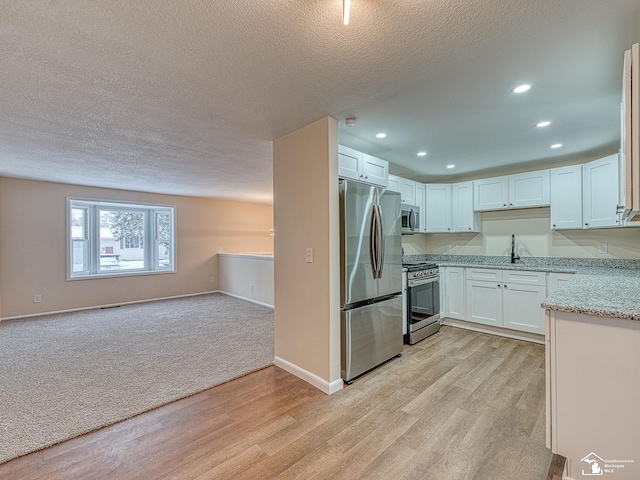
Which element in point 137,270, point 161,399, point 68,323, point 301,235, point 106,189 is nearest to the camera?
point 161,399

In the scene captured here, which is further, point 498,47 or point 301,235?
point 301,235

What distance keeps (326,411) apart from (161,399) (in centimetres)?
135

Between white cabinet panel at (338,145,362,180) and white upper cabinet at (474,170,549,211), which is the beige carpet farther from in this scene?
white upper cabinet at (474,170,549,211)

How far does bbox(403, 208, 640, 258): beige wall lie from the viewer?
3.61 meters

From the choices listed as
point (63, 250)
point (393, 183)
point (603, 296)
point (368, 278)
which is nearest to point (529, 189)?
point (393, 183)

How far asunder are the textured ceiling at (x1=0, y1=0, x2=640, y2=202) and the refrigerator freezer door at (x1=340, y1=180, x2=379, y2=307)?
68 centimetres

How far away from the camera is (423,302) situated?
3.86 metres

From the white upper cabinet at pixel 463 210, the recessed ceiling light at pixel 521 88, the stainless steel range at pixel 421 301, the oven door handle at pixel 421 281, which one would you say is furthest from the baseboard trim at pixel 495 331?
the recessed ceiling light at pixel 521 88

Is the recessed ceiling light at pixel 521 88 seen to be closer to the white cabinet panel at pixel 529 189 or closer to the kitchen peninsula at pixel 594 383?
the kitchen peninsula at pixel 594 383

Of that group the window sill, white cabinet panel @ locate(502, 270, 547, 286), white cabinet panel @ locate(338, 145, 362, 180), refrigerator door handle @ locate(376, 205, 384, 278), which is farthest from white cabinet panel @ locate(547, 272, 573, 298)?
the window sill

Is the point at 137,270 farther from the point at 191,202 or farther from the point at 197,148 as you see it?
the point at 197,148

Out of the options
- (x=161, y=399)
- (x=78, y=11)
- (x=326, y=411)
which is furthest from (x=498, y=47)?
(x=161, y=399)

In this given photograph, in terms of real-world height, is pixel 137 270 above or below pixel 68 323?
above

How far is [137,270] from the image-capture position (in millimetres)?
6137
